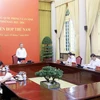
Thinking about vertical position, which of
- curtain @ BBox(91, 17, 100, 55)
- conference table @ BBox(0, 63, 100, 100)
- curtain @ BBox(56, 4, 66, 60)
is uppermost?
curtain @ BBox(56, 4, 66, 60)

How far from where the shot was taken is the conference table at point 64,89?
186 cm

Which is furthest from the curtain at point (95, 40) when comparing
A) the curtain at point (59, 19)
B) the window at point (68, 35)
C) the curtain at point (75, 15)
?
the curtain at point (59, 19)

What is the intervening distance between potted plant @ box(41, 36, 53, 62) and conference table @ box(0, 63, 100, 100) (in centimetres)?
295

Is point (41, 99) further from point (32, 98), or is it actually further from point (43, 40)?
point (43, 40)

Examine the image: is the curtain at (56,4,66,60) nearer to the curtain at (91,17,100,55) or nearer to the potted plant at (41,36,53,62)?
the potted plant at (41,36,53,62)

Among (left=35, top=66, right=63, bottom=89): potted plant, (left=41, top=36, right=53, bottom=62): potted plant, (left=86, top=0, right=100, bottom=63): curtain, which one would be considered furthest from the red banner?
(left=35, top=66, right=63, bottom=89): potted plant

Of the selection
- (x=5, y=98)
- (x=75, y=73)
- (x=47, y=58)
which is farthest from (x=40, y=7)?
(x=5, y=98)

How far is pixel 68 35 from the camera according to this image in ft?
29.5

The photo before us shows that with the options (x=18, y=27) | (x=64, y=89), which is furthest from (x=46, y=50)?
(x=64, y=89)

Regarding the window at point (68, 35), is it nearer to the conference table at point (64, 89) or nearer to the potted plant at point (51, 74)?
the conference table at point (64, 89)

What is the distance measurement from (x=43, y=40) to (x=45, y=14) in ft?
5.13

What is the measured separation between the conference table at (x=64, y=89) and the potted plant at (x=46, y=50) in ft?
9.69

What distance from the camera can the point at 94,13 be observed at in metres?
7.23

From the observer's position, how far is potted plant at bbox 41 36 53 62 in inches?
374
